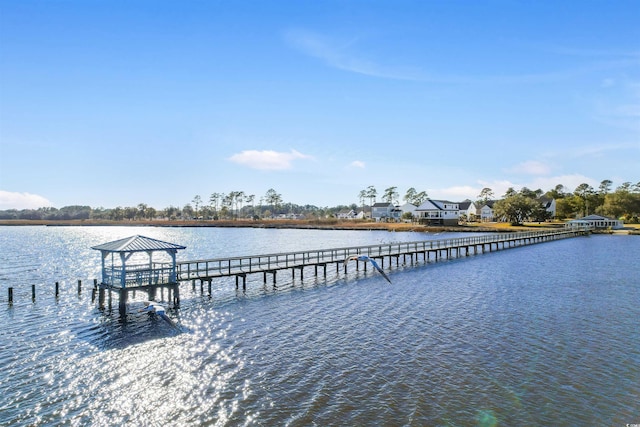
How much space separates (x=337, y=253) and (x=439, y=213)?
306 feet

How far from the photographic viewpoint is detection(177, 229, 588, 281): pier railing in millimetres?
38034

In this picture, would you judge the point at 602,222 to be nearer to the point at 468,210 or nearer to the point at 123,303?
the point at 468,210

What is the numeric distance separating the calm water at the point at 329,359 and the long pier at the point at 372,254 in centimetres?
361

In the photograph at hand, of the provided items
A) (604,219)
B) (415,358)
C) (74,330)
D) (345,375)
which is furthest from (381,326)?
(604,219)

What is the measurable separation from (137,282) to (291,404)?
16452mm

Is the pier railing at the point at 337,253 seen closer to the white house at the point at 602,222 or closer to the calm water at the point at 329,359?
the calm water at the point at 329,359

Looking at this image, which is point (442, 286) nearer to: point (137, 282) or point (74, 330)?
point (137, 282)

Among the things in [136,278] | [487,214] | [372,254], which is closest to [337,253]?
[372,254]

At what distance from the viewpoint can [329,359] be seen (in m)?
18.9

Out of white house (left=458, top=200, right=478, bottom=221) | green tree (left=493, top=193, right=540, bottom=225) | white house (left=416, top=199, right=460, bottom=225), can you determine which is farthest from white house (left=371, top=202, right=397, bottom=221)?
green tree (left=493, top=193, right=540, bottom=225)

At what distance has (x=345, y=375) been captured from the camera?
17.2m

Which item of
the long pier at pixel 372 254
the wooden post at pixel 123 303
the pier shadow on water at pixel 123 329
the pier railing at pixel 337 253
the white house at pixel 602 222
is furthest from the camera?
the white house at pixel 602 222


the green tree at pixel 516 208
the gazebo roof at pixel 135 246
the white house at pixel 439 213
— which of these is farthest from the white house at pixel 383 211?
the gazebo roof at pixel 135 246

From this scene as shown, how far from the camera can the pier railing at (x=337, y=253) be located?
38.0 metres
